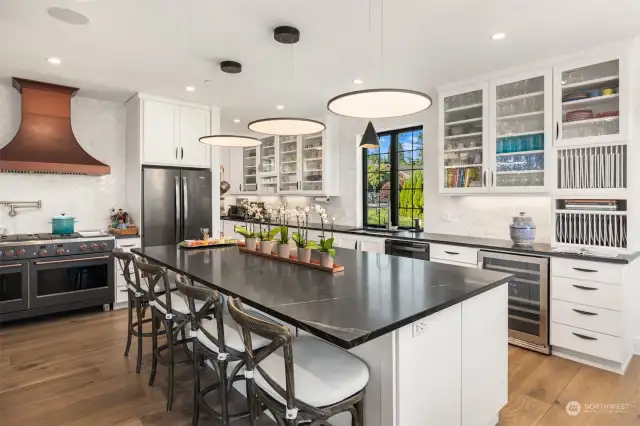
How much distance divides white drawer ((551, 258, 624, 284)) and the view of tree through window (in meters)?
2.05

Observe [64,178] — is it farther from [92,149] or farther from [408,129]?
[408,129]

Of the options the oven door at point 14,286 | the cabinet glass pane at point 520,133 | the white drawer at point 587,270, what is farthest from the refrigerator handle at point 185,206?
the white drawer at point 587,270

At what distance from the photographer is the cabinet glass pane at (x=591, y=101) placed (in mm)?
3189

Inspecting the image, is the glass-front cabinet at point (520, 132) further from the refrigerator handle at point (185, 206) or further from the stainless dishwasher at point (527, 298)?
the refrigerator handle at point (185, 206)

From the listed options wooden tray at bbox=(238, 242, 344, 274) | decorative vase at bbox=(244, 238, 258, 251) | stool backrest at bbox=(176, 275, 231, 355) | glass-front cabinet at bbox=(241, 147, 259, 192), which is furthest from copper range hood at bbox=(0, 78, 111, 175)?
stool backrest at bbox=(176, 275, 231, 355)

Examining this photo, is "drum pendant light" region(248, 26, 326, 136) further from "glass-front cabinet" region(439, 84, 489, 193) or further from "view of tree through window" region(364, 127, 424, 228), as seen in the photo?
"view of tree through window" region(364, 127, 424, 228)

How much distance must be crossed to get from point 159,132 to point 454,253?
393 cm

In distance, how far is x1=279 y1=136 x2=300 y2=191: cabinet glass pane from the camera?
6.43 m

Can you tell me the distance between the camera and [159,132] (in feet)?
15.8

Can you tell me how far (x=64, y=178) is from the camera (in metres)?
→ 4.78

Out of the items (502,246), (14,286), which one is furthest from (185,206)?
(502,246)

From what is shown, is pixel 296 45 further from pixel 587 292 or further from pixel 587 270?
pixel 587 292

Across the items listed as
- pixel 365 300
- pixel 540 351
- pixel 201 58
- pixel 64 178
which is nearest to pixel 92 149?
pixel 64 178

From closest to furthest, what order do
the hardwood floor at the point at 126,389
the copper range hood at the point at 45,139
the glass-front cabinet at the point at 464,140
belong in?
the hardwood floor at the point at 126,389 → the glass-front cabinet at the point at 464,140 → the copper range hood at the point at 45,139
